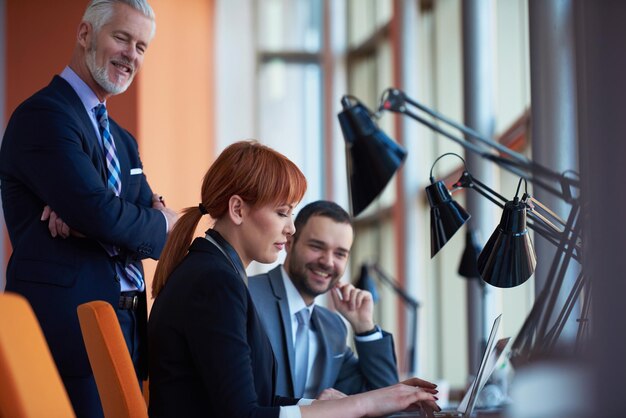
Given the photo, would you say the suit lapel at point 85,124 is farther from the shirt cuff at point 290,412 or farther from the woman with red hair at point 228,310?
the shirt cuff at point 290,412

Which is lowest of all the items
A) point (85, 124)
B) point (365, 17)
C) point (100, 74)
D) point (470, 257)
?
point (470, 257)

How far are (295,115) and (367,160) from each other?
7781mm

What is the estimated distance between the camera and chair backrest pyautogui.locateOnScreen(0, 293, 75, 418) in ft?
4.42

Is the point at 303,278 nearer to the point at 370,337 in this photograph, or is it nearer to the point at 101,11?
the point at 370,337

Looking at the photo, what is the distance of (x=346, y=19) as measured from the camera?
10.8 meters

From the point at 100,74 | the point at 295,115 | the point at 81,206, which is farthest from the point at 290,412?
the point at 295,115

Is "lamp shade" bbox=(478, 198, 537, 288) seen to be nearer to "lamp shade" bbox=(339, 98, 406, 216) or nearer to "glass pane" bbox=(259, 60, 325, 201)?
"lamp shade" bbox=(339, 98, 406, 216)

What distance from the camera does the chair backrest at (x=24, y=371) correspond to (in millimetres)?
1346

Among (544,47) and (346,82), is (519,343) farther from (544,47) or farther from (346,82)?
(346,82)

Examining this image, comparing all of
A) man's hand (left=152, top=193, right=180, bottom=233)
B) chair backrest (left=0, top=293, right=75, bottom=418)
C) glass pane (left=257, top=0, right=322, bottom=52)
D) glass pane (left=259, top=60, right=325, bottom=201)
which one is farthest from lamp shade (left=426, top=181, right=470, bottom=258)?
glass pane (left=257, top=0, right=322, bottom=52)

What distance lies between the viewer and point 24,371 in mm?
1383

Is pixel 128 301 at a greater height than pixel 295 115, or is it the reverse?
pixel 295 115

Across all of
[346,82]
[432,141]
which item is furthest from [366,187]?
[346,82]

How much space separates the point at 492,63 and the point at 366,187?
10.8 ft
